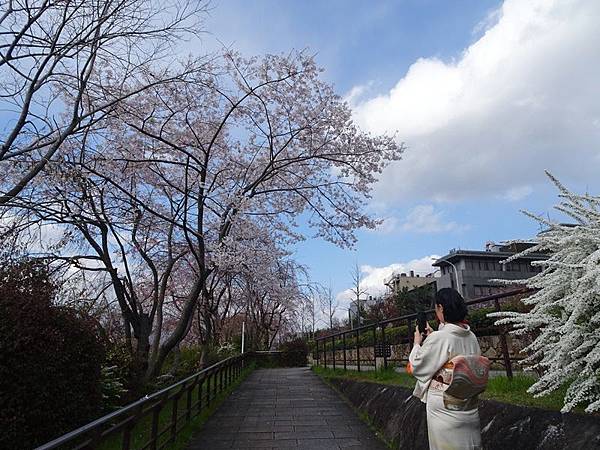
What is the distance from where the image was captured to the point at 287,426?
262 inches

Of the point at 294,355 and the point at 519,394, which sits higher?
the point at 519,394

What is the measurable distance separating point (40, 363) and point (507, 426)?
3939mm

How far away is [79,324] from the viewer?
16.0 feet

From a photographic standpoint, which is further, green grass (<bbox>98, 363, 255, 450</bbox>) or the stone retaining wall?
green grass (<bbox>98, 363, 255, 450</bbox>)

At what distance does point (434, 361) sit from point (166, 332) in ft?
66.4

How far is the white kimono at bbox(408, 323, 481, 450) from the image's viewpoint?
98.6 inches

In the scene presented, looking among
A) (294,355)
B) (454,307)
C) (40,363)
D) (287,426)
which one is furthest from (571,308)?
(294,355)

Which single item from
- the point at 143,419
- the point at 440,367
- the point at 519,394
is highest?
the point at 440,367

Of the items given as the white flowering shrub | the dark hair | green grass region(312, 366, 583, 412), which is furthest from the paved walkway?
the dark hair

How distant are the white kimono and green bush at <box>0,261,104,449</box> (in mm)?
3257

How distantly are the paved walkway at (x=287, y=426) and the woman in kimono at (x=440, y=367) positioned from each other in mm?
2948

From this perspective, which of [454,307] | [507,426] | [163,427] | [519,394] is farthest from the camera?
[163,427]

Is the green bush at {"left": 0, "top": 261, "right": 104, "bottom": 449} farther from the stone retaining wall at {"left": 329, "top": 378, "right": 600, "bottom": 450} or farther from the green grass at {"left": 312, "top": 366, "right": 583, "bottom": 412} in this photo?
the green grass at {"left": 312, "top": 366, "right": 583, "bottom": 412}

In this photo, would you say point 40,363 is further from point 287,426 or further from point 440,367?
point 287,426
